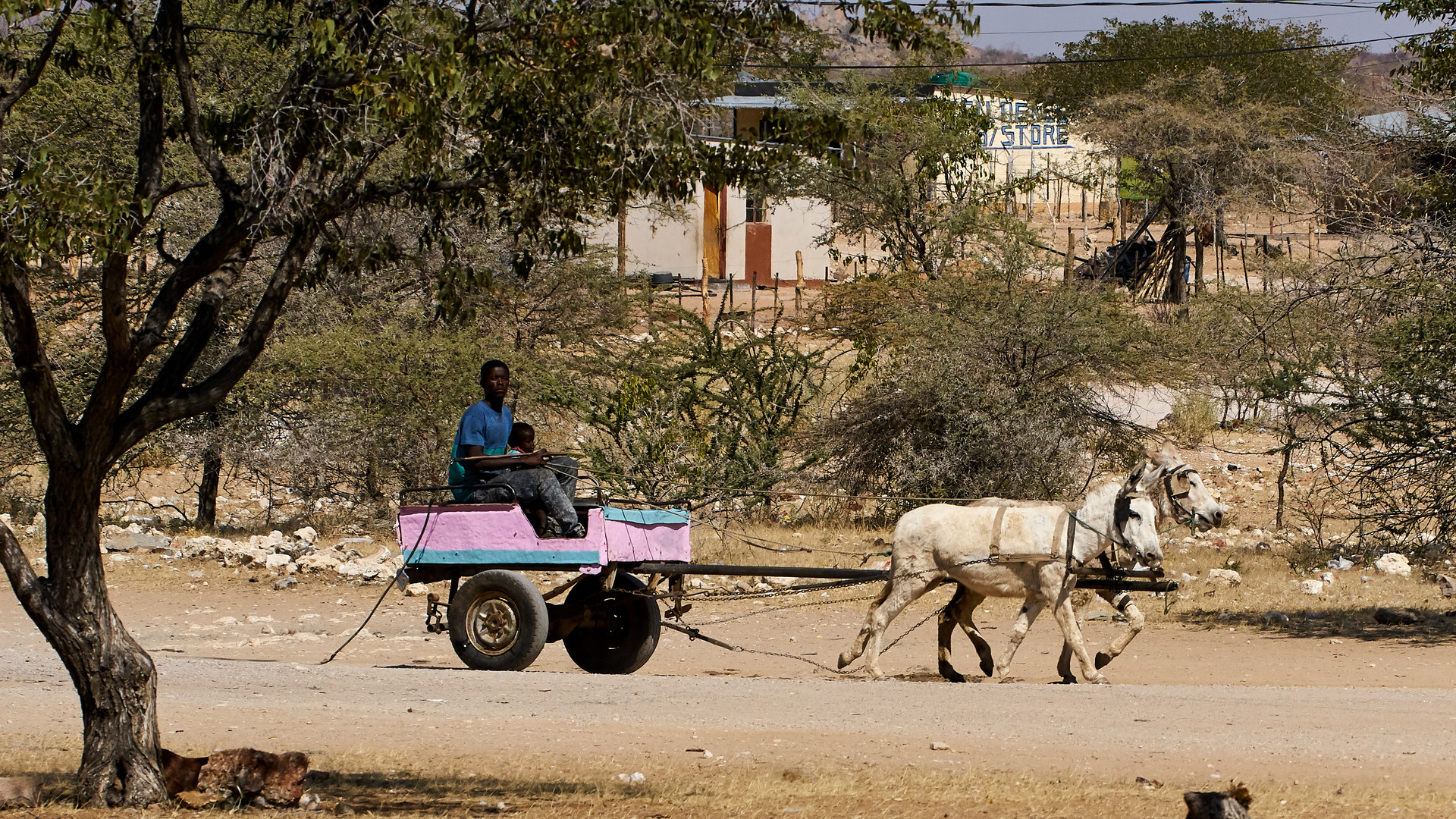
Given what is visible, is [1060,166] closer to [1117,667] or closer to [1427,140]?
[1427,140]

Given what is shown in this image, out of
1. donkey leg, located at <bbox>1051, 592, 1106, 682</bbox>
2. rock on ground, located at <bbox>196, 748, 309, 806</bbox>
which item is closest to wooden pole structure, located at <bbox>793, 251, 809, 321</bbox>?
donkey leg, located at <bbox>1051, 592, 1106, 682</bbox>

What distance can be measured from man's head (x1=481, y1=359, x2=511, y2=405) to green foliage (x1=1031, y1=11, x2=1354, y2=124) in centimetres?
4274

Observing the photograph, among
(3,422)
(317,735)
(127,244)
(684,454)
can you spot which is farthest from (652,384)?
(127,244)

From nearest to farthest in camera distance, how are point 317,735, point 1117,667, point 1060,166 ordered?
point 317,735 < point 1117,667 < point 1060,166

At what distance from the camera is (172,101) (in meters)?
21.3

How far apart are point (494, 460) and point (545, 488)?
17.0 inches

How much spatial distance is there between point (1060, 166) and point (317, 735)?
135 ft

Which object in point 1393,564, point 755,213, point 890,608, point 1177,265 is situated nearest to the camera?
point 890,608

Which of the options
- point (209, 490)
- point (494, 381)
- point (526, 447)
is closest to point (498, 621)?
point (526, 447)

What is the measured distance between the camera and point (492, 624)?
11281mm

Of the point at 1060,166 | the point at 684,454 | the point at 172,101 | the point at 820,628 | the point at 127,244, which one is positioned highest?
the point at 1060,166

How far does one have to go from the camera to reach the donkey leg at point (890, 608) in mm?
11406

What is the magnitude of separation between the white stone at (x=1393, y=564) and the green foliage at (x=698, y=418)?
22.7 feet

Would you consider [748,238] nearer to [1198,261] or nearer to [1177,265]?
[1177,265]
